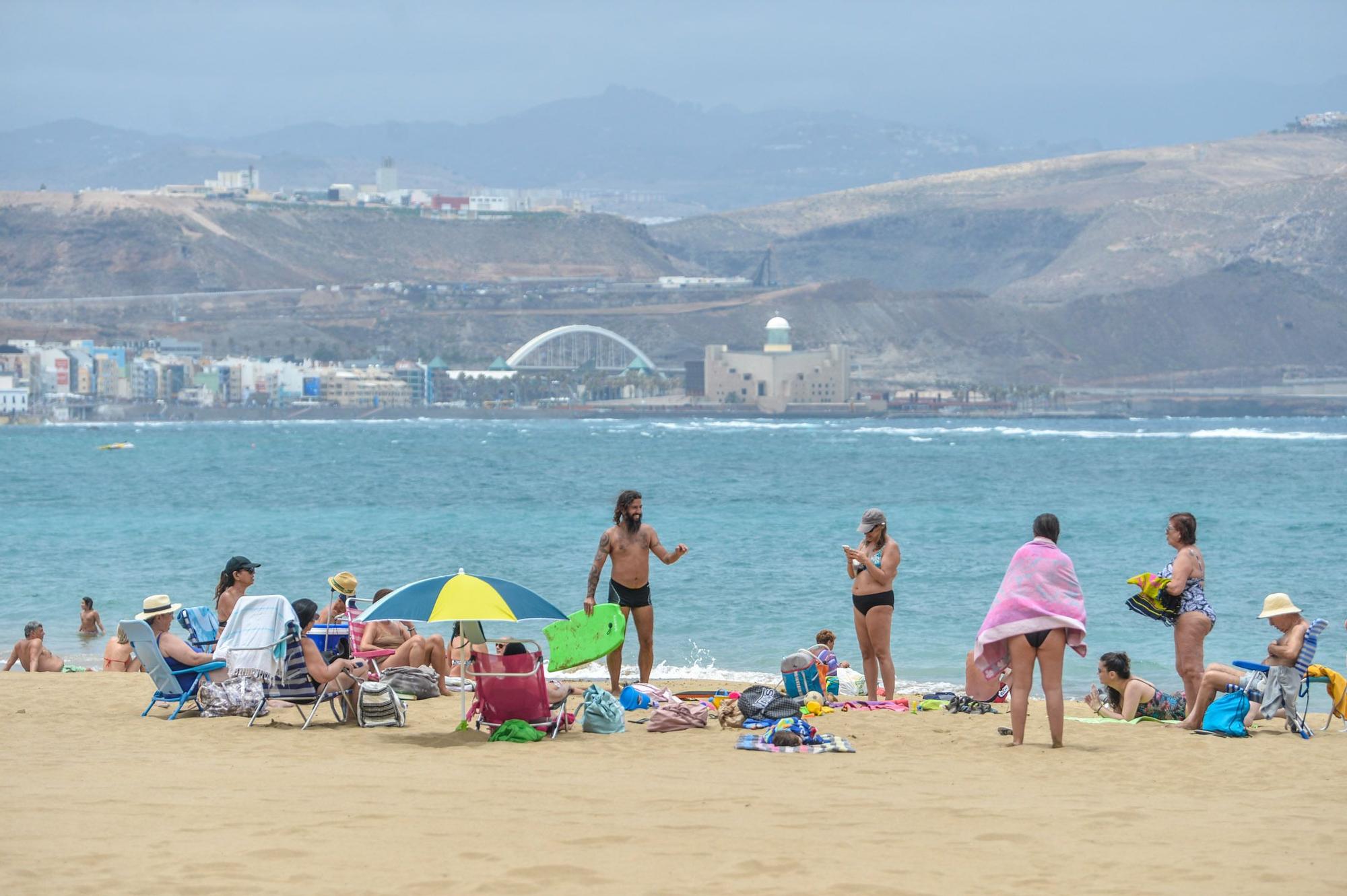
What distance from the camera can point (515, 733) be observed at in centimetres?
1087

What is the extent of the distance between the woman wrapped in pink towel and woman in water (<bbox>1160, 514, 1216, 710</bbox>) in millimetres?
983

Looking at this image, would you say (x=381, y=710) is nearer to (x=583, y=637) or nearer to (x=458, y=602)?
(x=458, y=602)

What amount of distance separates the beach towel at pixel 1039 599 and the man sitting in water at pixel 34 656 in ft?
30.0

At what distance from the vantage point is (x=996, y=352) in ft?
654

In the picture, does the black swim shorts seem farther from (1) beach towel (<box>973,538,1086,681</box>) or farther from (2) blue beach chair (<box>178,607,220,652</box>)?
(1) beach towel (<box>973,538,1086,681</box>)

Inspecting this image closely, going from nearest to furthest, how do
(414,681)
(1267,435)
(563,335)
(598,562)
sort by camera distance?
(598,562), (414,681), (1267,435), (563,335)

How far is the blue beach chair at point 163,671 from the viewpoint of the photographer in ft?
37.6

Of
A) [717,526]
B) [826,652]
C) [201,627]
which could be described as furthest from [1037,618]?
[717,526]

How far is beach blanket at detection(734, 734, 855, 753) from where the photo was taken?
34.6 feet

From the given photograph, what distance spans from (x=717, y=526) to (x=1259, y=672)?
1124 inches

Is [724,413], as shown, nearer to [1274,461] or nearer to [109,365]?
[109,365]

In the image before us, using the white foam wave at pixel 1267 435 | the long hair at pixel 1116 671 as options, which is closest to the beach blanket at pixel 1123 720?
the long hair at pixel 1116 671

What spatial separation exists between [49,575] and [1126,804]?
22.8m

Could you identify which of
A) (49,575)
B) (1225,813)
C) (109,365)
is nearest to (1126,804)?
(1225,813)
